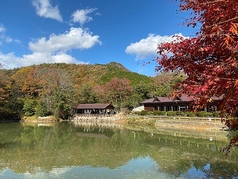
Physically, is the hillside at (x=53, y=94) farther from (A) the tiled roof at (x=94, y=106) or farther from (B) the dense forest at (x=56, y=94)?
(A) the tiled roof at (x=94, y=106)

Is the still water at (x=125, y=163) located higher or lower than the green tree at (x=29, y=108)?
lower

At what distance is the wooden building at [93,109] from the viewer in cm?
3881

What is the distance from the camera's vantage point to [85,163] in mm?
10758

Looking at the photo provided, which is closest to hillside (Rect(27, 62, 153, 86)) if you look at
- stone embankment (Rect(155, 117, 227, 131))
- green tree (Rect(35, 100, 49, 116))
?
green tree (Rect(35, 100, 49, 116))

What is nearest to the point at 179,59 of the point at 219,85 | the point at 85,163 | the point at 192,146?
the point at 219,85

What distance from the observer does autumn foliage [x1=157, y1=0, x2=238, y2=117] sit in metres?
2.40

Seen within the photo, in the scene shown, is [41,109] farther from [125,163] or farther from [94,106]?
[125,163]

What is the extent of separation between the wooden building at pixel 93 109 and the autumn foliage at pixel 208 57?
35.2 metres

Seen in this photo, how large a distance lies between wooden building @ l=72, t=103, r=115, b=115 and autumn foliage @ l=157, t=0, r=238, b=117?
35.2m

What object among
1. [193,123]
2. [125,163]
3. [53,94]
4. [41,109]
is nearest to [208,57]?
[125,163]

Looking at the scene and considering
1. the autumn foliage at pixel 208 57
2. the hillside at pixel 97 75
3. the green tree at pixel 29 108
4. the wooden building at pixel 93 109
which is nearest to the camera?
the autumn foliage at pixel 208 57

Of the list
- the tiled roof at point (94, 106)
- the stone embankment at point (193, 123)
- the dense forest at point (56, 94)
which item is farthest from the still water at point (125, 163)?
the tiled roof at point (94, 106)

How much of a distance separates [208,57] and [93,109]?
3790 cm

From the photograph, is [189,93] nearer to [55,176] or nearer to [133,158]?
[55,176]
